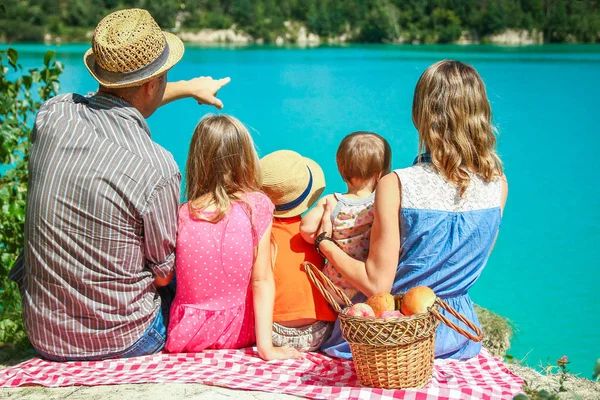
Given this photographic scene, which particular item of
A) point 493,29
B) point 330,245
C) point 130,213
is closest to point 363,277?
point 330,245

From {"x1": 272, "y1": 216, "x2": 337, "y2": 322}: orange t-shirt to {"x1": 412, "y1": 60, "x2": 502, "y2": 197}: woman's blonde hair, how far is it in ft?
1.68

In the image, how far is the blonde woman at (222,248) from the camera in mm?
1965

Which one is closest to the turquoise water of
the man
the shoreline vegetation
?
the man

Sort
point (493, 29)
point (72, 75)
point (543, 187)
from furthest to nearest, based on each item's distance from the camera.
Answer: point (493, 29) < point (72, 75) < point (543, 187)

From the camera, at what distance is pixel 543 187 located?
901cm

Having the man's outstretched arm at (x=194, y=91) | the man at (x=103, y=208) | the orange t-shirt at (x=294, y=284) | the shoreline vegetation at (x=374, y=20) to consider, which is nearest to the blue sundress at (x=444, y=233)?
the orange t-shirt at (x=294, y=284)

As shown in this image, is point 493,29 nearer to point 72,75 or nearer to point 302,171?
point 72,75

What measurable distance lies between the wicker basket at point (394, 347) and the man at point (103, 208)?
56cm

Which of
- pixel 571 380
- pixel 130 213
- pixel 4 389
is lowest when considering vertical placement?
pixel 571 380

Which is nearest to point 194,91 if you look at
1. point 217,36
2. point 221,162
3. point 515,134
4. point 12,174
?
point 221,162

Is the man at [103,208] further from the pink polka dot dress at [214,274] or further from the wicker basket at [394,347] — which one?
the wicker basket at [394,347]

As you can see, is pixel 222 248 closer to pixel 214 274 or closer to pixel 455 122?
pixel 214 274

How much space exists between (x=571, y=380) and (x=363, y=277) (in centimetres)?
123

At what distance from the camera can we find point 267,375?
1882 millimetres
